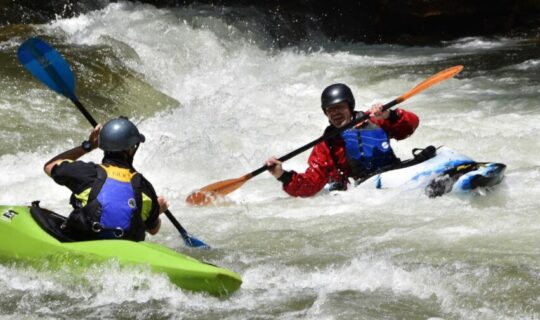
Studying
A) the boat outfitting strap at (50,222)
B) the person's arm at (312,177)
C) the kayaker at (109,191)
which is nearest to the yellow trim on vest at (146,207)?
the kayaker at (109,191)

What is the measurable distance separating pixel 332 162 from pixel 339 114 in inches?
14.1

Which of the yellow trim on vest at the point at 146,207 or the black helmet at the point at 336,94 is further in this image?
the black helmet at the point at 336,94

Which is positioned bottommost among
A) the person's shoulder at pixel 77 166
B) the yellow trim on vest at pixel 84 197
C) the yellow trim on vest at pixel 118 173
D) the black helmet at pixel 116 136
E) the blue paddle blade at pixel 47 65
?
the yellow trim on vest at pixel 84 197

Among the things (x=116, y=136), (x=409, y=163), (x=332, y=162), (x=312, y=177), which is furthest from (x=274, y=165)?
(x=116, y=136)

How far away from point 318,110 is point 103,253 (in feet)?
17.9

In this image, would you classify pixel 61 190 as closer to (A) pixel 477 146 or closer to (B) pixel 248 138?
(B) pixel 248 138

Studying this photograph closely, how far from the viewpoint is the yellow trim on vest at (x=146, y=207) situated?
3.88 m

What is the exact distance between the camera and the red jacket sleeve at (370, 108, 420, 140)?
5480 mm

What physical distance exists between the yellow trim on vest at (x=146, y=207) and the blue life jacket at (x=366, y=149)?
6.12 feet

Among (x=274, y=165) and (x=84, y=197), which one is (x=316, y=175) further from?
(x=84, y=197)

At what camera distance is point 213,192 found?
5723 mm

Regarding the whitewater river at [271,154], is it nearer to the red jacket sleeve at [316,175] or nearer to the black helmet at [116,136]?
the red jacket sleeve at [316,175]

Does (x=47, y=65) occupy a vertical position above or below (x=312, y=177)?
above

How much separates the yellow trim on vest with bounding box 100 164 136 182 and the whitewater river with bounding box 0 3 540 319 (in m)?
0.43
